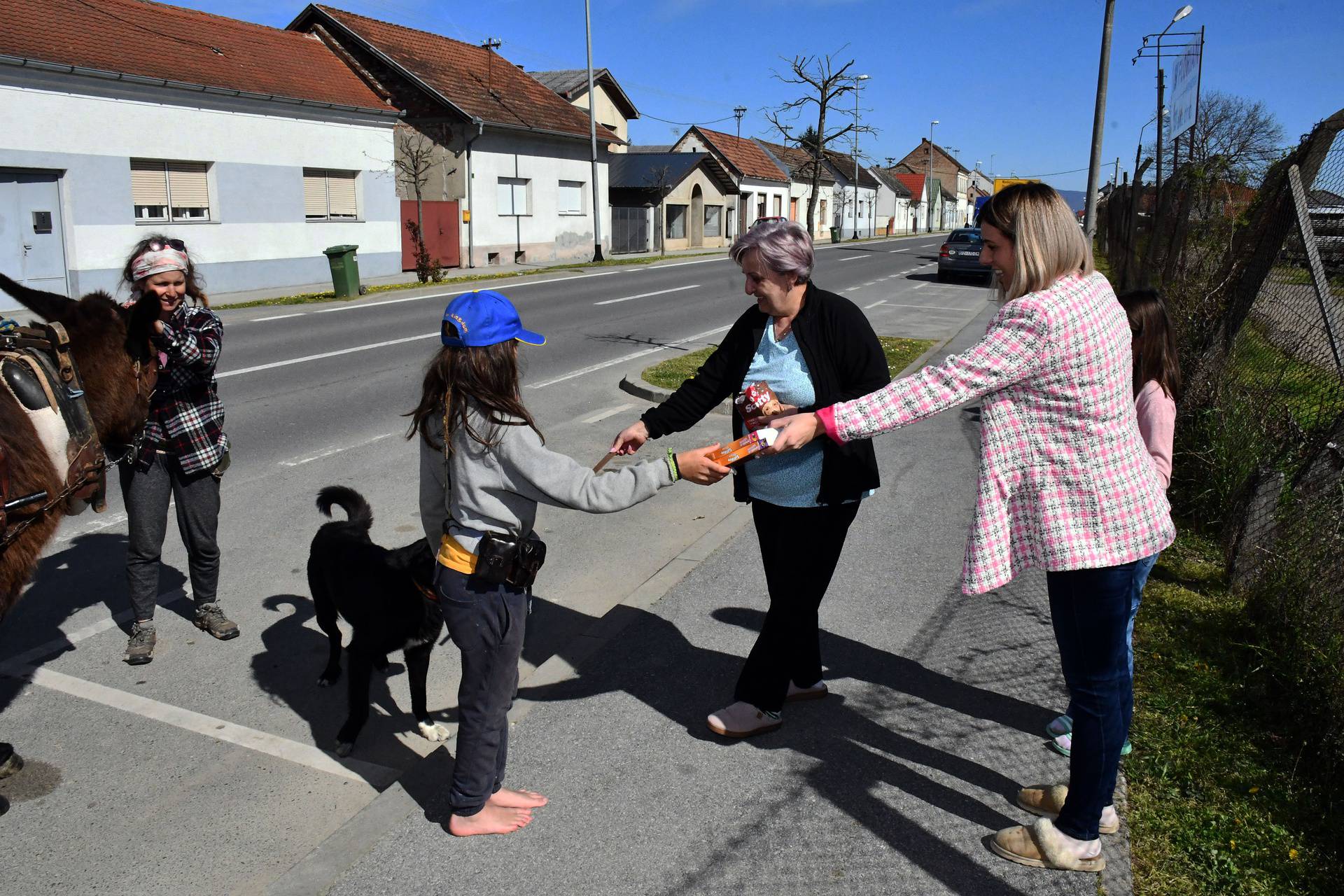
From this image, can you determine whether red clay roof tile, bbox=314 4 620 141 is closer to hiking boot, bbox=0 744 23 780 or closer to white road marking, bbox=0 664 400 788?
white road marking, bbox=0 664 400 788

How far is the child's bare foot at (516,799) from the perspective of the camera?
307 centimetres

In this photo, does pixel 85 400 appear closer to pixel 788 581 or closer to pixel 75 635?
pixel 75 635

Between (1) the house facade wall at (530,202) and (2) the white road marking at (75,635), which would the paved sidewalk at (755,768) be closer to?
(2) the white road marking at (75,635)

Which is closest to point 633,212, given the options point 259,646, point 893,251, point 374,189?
point 893,251

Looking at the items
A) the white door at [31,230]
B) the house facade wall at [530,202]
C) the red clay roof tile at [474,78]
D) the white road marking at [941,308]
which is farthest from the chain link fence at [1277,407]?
the red clay roof tile at [474,78]

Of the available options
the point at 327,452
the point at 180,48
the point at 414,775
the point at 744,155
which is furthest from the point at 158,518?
the point at 744,155

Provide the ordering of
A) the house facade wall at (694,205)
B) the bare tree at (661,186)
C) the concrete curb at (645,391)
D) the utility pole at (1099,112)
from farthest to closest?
the house facade wall at (694,205)
the bare tree at (661,186)
the utility pole at (1099,112)
the concrete curb at (645,391)

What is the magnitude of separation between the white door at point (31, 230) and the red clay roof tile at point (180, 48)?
2.19 meters

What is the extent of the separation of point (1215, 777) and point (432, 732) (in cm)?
287

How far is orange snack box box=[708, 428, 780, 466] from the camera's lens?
2914 millimetres

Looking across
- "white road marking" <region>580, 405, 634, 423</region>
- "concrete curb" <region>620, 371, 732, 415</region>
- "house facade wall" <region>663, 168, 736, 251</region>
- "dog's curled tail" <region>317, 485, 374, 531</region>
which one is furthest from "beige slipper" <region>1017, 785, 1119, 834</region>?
"house facade wall" <region>663, 168, 736, 251</region>

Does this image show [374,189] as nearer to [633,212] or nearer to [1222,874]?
[633,212]

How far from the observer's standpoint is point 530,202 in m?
33.2

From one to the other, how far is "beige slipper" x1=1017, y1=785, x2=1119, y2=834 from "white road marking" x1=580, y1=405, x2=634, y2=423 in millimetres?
6501
